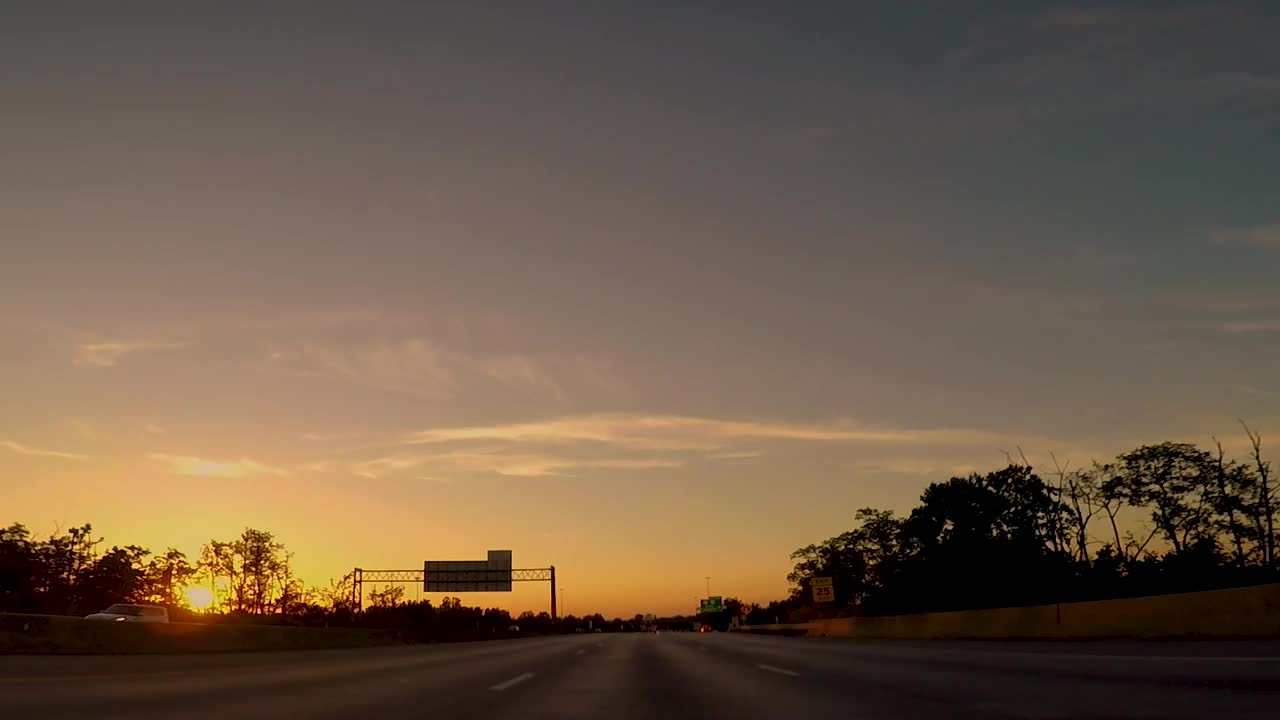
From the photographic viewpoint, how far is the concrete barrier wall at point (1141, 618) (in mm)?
18922

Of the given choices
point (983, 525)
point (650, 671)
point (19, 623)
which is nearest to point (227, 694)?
point (650, 671)

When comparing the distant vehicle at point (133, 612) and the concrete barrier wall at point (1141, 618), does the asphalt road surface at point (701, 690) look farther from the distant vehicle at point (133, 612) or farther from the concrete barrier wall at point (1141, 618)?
the distant vehicle at point (133, 612)

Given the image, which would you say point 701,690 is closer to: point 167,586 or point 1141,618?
point 1141,618

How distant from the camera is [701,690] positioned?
11.9 metres

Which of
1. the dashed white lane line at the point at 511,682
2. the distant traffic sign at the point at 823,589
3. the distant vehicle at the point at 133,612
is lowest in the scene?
the distant traffic sign at the point at 823,589

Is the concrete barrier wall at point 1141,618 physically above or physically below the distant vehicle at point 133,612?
below

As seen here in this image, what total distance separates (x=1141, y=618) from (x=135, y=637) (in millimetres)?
23331

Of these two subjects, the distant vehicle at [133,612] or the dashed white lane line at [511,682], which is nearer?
the dashed white lane line at [511,682]

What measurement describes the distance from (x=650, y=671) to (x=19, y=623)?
11.6 m

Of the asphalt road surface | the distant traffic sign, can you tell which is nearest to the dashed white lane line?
the asphalt road surface

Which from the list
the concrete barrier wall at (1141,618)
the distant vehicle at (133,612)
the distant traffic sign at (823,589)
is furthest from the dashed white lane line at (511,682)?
the distant traffic sign at (823,589)

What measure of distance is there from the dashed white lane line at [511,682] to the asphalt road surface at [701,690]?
26 mm

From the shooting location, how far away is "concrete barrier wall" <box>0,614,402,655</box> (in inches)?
684

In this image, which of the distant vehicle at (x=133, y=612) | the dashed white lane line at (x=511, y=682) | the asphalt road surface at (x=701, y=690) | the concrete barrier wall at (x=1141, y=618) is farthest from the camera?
the distant vehicle at (x=133, y=612)
